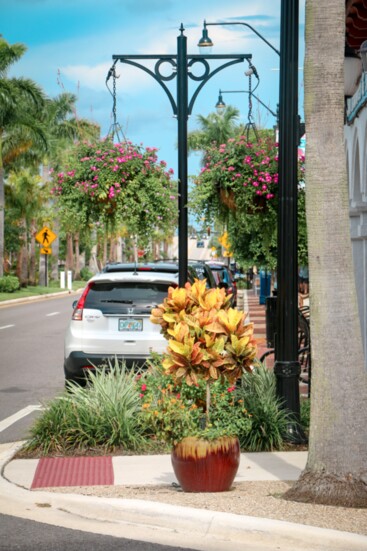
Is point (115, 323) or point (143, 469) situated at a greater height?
point (115, 323)

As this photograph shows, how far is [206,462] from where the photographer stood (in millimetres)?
7867

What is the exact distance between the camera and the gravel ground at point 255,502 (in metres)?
7.05

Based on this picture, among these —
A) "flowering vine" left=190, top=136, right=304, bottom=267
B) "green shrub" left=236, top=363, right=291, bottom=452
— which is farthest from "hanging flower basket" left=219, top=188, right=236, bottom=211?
"green shrub" left=236, top=363, right=291, bottom=452

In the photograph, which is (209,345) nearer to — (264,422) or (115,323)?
(264,422)

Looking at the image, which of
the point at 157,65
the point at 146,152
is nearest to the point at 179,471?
the point at 146,152

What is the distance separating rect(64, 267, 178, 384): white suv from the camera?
14.1 meters

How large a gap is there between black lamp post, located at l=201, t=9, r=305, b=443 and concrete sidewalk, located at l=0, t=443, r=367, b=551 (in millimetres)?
1278

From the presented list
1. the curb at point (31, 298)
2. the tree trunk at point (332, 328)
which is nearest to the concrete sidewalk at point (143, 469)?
the tree trunk at point (332, 328)

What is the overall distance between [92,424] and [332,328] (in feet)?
11.3

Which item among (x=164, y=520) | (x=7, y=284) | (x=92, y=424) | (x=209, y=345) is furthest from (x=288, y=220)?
(x=7, y=284)

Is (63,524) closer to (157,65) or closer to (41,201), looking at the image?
(157,65)

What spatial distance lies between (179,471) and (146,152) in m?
5.53

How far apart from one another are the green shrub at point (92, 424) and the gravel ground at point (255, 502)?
5.68 ft

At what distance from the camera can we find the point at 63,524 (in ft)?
24.7
